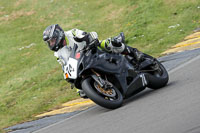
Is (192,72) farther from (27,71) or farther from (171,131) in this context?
(27,71)

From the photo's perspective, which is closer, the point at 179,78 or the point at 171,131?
the point at 171,131

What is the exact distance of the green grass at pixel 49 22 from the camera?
36.3 feet

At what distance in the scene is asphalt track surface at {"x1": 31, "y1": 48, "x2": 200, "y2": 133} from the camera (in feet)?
15.7

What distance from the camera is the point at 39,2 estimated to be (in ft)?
100

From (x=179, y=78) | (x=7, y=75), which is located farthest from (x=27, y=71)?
(x=179, y=78)

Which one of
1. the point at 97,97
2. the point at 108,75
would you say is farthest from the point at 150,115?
the point at 108,75

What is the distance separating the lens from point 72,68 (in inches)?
261

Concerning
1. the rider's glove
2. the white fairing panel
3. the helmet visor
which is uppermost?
the helmet visor

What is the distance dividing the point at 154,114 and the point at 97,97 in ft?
3.79

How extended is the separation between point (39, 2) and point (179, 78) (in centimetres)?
2398

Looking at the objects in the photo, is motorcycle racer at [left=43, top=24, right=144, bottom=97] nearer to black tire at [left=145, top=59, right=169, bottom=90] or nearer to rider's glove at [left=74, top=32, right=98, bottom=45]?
rider's glove at [left=74, top=32, right=98, bottom=45]

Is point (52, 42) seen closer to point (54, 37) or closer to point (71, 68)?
point (54, 37)

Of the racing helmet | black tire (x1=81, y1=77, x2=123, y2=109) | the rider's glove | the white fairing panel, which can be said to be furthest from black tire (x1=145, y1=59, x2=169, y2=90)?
the racing helmet

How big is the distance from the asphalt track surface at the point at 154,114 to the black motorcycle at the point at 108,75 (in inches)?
7.4
